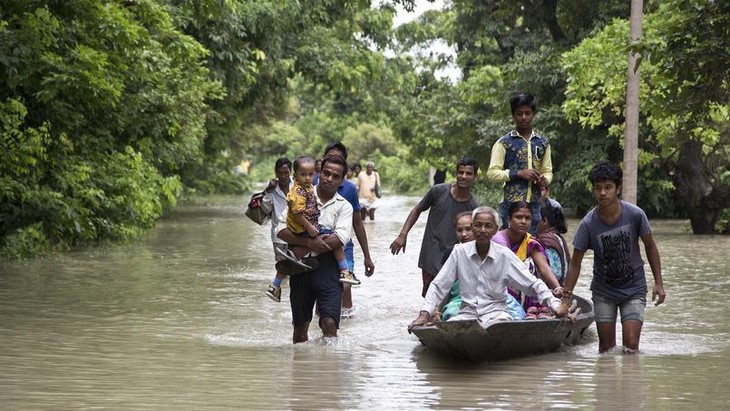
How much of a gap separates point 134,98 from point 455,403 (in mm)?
13531

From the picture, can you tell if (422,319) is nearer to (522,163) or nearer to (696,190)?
(522,163)

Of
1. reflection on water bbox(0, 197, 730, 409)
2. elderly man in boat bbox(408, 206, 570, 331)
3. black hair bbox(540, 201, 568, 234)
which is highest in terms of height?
black hair bbox(540, 201, 568, 234)

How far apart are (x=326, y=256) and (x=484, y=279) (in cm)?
141

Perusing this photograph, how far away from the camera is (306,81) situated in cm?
3506

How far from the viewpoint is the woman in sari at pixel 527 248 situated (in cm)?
→ 998

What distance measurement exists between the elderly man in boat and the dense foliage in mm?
4871

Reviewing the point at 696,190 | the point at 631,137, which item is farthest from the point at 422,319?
the point at 696,190

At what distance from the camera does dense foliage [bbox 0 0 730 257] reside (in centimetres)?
1677

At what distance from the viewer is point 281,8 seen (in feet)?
95.5

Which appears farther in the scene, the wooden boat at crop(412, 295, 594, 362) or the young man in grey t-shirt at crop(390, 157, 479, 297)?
the young man in grey t-shirt at crop(390, 157, 479, 297)

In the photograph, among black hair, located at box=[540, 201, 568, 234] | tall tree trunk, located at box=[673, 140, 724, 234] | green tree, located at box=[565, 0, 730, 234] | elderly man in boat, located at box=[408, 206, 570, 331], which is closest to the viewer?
elderly man in boat, located at box=[408, 206, 570, 331]

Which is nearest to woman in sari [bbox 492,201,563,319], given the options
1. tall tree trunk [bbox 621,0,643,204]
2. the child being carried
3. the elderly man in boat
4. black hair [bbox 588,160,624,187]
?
the elderly man in boat

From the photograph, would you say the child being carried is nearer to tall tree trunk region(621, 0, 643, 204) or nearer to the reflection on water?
the reflection on water

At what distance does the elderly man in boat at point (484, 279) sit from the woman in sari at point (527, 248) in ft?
2.03
